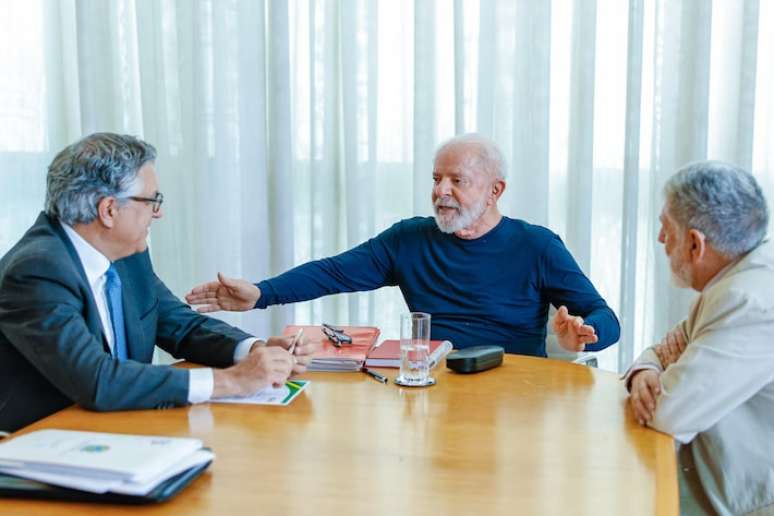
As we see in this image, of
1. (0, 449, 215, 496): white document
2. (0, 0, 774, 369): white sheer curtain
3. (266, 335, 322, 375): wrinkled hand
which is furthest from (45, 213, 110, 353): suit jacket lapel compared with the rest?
(0, 0, 774, 369): white sheer curtain

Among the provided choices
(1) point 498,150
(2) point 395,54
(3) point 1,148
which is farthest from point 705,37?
(3) point 1,148

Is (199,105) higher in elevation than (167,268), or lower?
higher

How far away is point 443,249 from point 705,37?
49.6 inches

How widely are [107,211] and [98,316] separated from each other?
0.80 ft

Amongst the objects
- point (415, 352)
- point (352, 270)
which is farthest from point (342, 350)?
point (352, 270)

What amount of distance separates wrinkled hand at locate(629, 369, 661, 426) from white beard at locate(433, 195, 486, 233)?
0.98m

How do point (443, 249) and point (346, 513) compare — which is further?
point (443, 249)

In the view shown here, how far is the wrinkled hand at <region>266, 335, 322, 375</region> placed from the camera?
1786 millimetres

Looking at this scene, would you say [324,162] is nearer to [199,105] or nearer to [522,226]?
[199,105]

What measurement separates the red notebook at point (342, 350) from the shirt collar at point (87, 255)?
0.48 m

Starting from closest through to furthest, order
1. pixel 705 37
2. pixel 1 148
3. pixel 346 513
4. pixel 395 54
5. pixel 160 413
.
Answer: pixel 346 513
pixel 160 413
pixel 705 37
pixel 395 54
pixel 1 148

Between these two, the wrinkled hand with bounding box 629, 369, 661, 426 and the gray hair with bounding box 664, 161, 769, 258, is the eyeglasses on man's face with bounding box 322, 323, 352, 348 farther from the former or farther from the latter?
the gray hair with bounding box 664, 161, 769, 258

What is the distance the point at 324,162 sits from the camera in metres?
Result: 3.23

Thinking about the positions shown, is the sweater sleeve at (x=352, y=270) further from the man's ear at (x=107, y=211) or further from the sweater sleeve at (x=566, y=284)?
the man's ear at (x=107, y=211)
